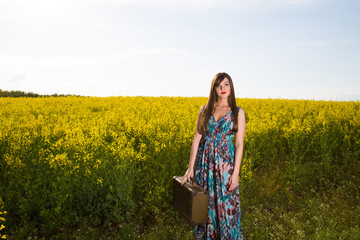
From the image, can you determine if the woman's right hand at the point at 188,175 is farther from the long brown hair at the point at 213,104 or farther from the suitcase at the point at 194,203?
the long brown hair at the point at 213,104

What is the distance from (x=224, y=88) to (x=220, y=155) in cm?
79

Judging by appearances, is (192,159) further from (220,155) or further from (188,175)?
(220,155)

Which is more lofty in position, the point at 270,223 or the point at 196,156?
the point at 196,156

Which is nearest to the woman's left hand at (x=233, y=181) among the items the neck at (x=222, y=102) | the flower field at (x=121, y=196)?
the neck at (x=222, y=102)

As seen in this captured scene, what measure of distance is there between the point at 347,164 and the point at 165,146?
500 centimetres

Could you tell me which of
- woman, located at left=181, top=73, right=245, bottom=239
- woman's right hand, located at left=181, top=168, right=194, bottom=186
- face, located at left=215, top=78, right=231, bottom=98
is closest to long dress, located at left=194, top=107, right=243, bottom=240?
woman, located at left=181, top=73, right=245, bottom=239

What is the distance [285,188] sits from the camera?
20.7 ft

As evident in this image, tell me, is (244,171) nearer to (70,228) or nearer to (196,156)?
(196,156)

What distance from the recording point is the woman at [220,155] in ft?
11.5

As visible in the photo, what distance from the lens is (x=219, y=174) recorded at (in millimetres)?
3568

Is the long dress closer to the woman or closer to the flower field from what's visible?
the woman

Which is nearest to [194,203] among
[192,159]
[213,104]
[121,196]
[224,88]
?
[192,159]

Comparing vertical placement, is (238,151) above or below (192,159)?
above

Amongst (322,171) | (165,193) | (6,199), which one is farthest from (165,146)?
(322,171)
